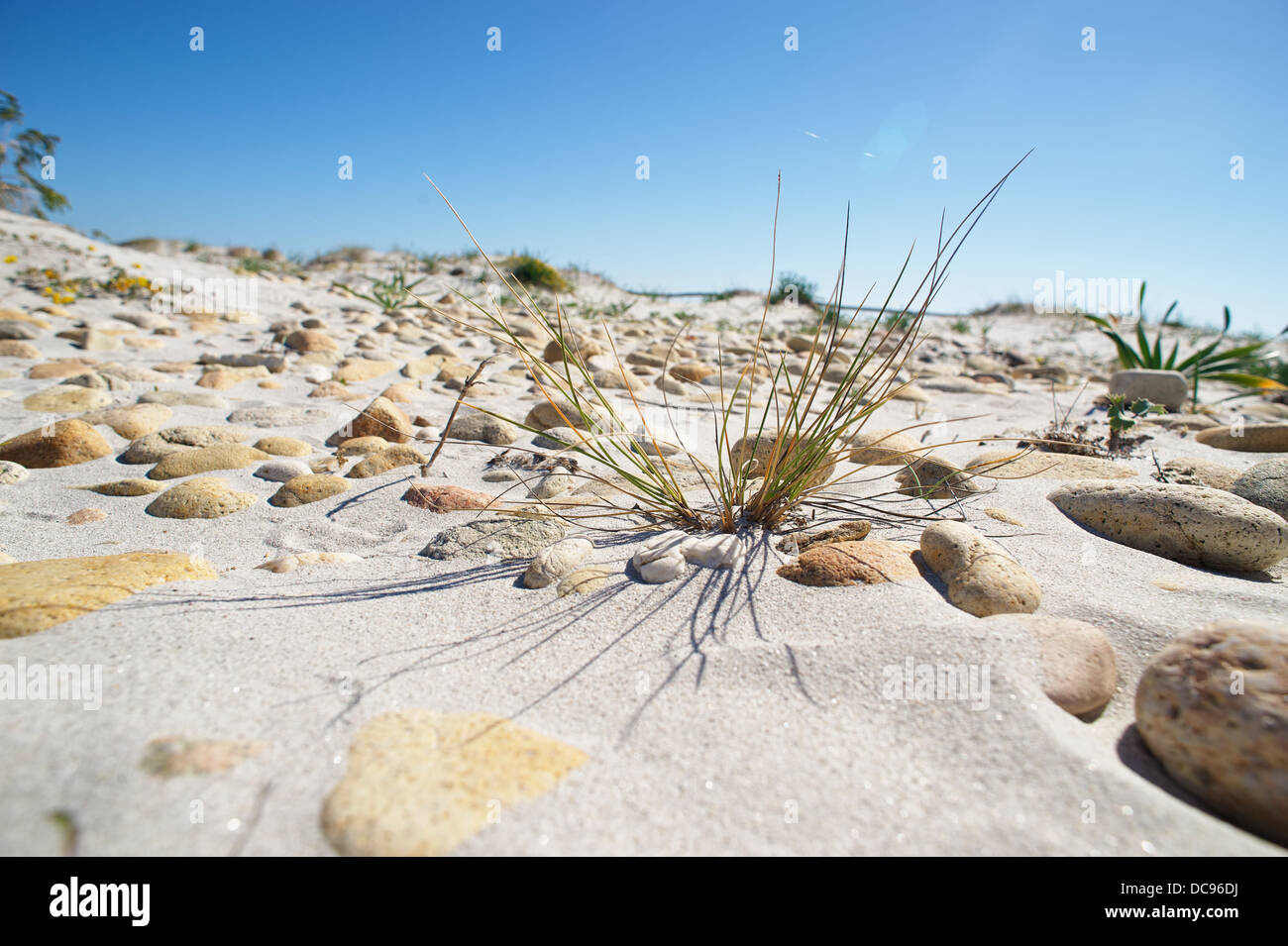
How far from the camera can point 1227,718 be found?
2.85 ft

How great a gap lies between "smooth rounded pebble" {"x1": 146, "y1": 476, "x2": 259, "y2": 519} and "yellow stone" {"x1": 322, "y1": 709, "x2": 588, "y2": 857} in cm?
131

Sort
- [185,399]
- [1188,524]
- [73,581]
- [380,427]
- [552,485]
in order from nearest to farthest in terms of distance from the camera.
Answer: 1. [73,581]
2. [1188,524]
3. [552,485]
4. [380,427]
5. [185,399]

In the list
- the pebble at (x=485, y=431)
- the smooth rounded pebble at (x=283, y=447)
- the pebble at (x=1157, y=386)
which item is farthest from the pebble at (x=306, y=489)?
the pebble at (x=1157, y=386)

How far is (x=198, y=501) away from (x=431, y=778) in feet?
5.00

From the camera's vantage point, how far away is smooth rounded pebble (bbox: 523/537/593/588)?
147 centimetres

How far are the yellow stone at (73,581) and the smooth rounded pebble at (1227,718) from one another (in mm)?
1886

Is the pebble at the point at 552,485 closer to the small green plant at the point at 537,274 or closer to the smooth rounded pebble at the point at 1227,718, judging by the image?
the smooth rounded pebble at the point at 1227,718

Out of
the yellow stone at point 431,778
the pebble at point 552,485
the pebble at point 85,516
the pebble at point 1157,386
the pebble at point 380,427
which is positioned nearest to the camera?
the yellow stone at point 431,778

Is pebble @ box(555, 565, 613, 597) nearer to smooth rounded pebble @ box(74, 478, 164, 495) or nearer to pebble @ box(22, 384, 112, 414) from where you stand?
smooth rounded pebble @ box(74, 478, 164, 495)

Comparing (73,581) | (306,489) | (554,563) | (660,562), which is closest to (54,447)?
(306,489)

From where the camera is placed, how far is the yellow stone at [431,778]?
0.78 m

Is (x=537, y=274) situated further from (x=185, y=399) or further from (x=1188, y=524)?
(x=1188, y=524)
